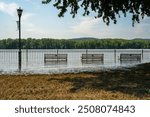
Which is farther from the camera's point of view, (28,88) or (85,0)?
(85,0)

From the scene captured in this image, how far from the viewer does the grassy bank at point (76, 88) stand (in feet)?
44.7

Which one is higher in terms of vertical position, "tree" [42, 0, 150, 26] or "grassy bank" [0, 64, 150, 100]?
"tree" [42, 0, 150, 26]

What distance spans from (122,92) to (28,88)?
12.9 feet

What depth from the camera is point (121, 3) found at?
Result: 25.8 meters

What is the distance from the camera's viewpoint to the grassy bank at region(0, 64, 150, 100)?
13.6 m

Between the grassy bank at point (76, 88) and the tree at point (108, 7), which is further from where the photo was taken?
the tree at point (108, 7)

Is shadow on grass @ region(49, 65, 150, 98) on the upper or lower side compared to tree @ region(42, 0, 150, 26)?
lower

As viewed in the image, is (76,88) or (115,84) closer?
(76,88)

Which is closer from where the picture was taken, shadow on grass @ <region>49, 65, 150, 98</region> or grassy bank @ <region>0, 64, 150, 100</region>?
grassy bank @ <region>0, 64, 150, 100</region>

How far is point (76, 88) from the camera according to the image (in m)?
15.4

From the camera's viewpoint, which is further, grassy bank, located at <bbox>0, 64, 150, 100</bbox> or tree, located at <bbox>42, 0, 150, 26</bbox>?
tree, located at <bbox>42, 0, 150, 26</bbox>

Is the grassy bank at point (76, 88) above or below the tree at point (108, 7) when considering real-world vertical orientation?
below

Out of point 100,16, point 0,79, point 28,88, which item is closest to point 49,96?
point 28,88

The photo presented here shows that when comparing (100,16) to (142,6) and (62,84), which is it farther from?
(62,84)
